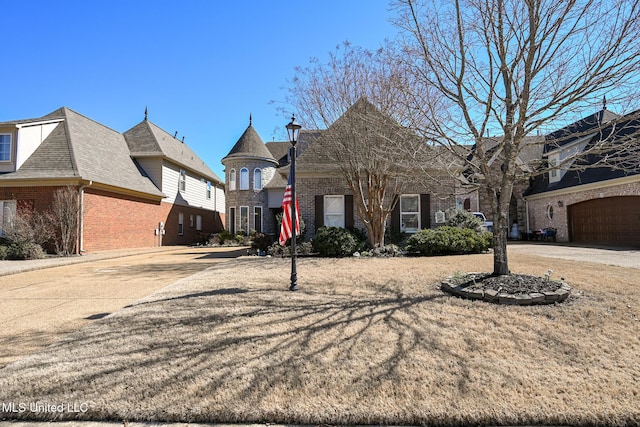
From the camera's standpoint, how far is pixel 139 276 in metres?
9.06

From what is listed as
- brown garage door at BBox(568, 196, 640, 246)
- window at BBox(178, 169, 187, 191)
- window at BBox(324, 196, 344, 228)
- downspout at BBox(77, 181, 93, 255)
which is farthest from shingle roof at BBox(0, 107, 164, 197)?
brown garage door at BBox(568, 196, 640, 246)

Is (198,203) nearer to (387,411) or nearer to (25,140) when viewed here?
(25,140)

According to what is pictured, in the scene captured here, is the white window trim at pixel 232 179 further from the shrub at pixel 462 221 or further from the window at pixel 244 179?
the shrub at pixel 462 221

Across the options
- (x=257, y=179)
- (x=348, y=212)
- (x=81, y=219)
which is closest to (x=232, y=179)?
(x=257, y=179)

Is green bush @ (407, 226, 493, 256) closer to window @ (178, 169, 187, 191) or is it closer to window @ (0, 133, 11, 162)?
window @ (0, 133, 11, 162)

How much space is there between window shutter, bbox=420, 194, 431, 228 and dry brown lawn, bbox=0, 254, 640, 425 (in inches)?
332

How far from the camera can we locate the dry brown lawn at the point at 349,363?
2719 mm

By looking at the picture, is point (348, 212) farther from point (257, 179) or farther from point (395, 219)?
point (257, 179)

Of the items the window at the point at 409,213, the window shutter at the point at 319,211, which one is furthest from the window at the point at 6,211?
the window at the point at 409,213

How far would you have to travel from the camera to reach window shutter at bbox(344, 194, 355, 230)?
1412 centimetres

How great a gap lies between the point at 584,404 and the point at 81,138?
21.3 meters

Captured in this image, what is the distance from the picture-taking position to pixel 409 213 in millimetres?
14500

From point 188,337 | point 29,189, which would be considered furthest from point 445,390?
point 29,189

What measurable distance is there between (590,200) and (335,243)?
13.5 m
